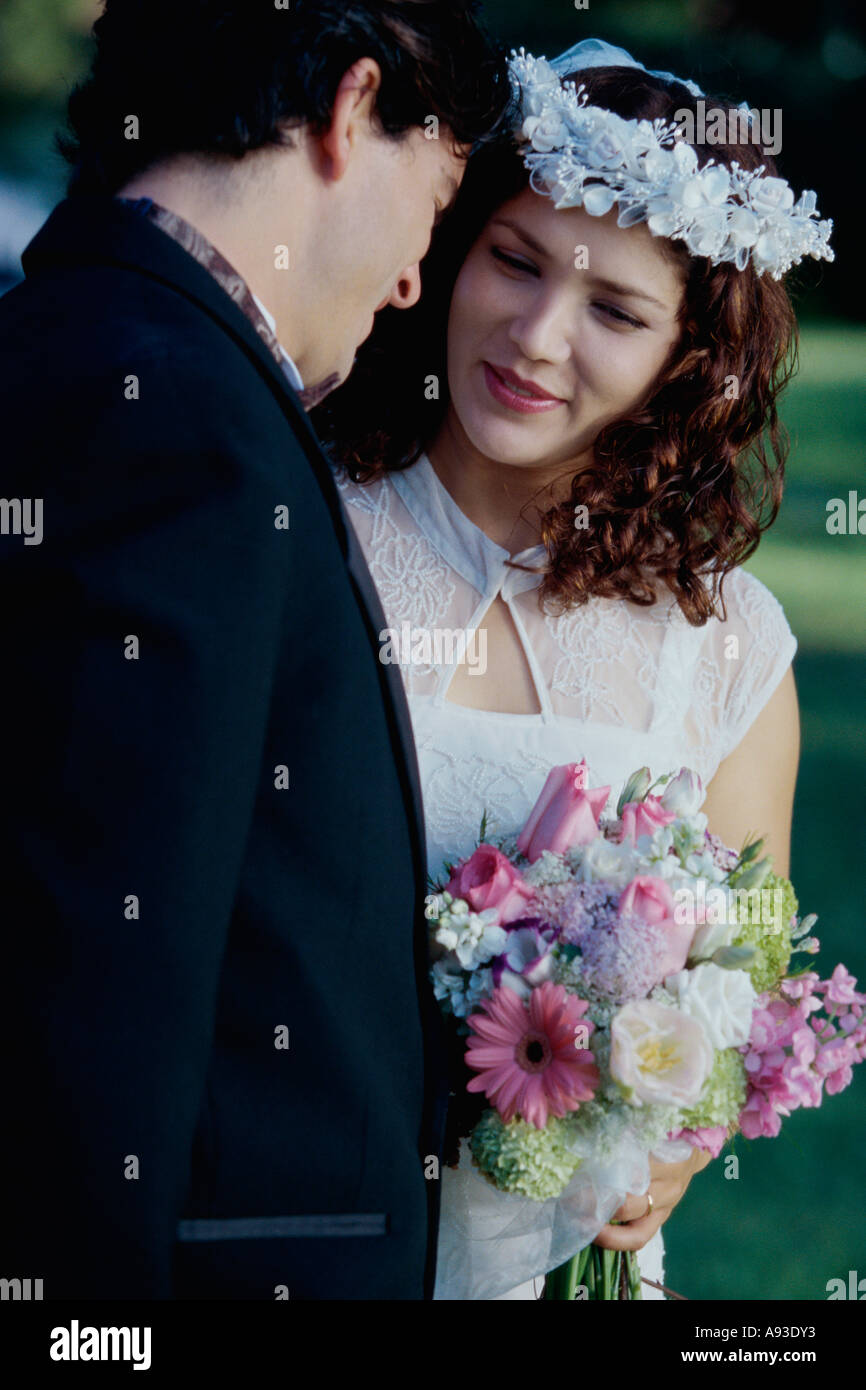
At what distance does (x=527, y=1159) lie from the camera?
5.26 ft

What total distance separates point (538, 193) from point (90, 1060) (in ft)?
5.35

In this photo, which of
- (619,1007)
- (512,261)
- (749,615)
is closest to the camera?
(619,1007)

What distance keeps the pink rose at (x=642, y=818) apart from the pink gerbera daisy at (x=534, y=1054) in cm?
25

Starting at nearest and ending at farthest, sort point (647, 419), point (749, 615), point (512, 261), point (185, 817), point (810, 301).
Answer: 1. point (185, 817)
2. point (512, 261)
3. point (647, 419)
4. point (749, 615)
5. point (810, 301)

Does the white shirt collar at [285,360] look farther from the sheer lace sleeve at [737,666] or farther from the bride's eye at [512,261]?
the sheer lace sleeve at [737,666]

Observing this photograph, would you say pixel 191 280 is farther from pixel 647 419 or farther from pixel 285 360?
pixel 647 419

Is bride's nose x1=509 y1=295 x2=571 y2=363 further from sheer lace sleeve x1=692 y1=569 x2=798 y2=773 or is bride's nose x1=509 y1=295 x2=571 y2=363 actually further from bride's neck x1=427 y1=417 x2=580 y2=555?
sheer lace sleeve x1=692 y1=569 x2=798 y2=773

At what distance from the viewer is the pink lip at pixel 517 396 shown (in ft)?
7.13

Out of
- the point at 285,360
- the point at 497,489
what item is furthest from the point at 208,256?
the point at 497,489

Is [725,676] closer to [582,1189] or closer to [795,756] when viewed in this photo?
[795,756]

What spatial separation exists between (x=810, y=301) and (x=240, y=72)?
381 centimetres

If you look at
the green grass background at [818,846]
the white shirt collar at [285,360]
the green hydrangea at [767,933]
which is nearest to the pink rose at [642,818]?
the green hydrangea at [767,933]

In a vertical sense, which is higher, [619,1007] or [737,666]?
[737,666]
